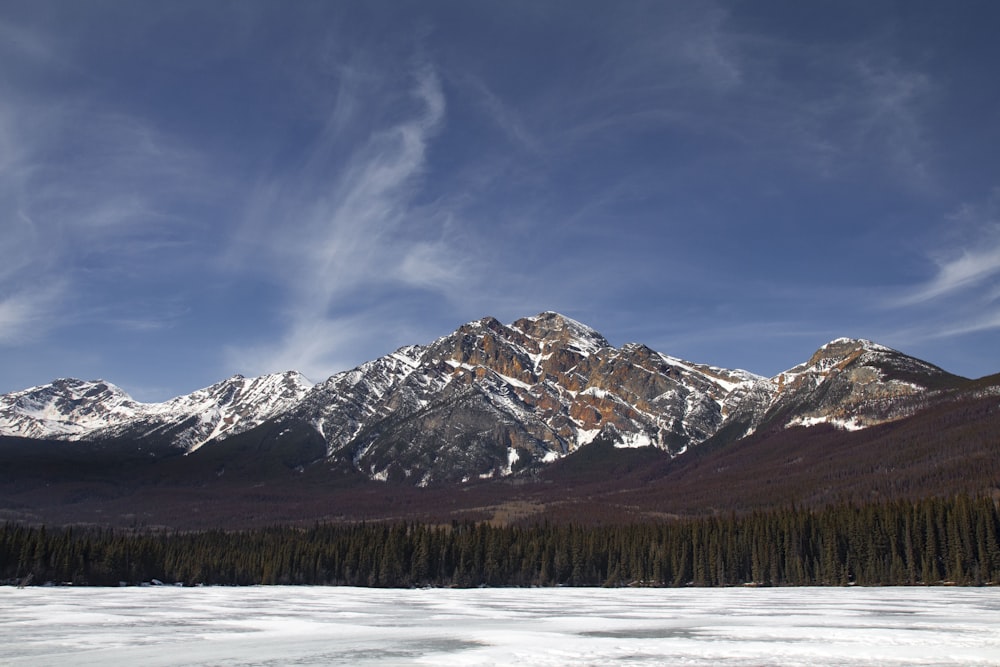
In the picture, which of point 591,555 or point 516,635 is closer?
point 516,635

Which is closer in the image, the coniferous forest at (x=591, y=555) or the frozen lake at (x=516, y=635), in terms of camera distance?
the frozen lake at (x=516, y=635)

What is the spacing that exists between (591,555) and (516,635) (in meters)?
108

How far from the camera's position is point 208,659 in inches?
1307

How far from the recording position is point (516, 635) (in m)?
44.2

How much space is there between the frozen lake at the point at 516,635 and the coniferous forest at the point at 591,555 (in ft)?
169

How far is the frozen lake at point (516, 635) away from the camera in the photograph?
33.0 meters

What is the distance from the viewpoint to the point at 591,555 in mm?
147500

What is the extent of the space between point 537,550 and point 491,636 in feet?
358

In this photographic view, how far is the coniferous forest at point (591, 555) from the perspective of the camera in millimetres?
117312

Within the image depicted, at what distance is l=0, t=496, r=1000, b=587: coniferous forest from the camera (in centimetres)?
11731

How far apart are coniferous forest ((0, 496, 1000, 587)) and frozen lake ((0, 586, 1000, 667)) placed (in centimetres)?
5139

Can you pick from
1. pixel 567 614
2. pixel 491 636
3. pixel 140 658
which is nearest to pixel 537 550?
pixel 567 614

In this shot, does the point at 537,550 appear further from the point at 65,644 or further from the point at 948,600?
the point at 65,644

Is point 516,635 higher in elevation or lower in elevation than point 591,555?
lower
